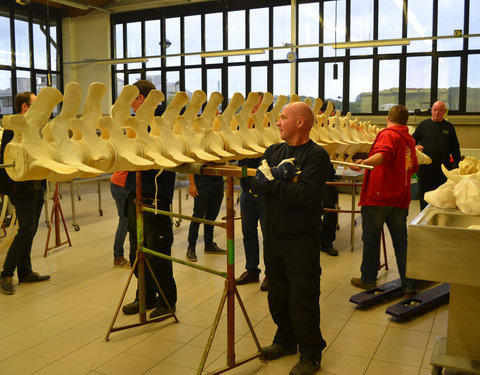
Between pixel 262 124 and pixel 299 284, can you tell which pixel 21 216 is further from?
pixel 299 284

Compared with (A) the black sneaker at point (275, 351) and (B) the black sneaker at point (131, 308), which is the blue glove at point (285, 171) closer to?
(A) the black sneaker at point (275, 351)

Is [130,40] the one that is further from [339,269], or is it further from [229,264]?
[229,264]

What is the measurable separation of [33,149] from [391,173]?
123 inches

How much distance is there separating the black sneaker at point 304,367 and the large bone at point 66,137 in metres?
1.66

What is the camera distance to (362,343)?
3.56 m

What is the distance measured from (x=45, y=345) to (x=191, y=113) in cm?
191

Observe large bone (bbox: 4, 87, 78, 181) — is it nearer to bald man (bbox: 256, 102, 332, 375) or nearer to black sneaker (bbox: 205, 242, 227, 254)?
bald man (bbox: 256, 102, 332, 375)

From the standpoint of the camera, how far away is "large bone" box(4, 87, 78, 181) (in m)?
2.25

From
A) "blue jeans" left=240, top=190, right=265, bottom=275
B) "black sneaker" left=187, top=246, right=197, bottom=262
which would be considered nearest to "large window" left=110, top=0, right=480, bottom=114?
"black sneaker" left=187, top=246, right=197, bottom=262

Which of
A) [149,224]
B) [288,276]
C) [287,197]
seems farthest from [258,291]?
[287,197]

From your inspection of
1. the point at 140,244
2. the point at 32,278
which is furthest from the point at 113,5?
the point at 140,244

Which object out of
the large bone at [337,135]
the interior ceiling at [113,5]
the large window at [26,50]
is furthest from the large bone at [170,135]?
the large window at [26,50]

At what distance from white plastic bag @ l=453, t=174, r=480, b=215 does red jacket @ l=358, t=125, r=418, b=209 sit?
139 cm

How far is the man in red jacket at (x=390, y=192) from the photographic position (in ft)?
14.6
